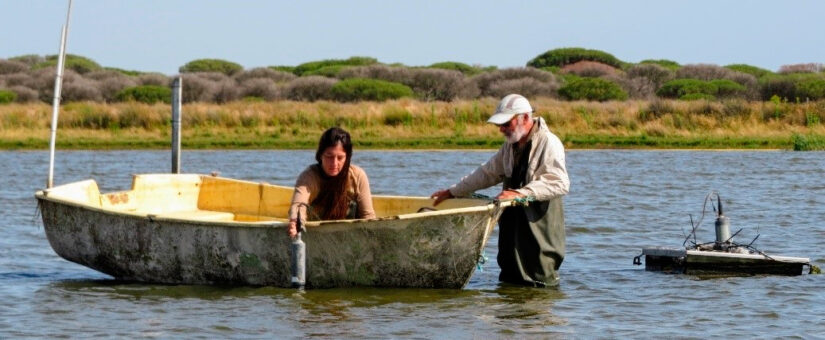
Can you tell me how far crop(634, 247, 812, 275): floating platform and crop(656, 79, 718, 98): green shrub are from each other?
133 feet

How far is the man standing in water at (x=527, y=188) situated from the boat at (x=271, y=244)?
0.63 ft

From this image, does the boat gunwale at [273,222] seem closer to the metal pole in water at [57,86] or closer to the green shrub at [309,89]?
the metal pole in water at [57,86]

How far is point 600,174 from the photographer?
2581 cm

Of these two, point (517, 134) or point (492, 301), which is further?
point (492, 301)

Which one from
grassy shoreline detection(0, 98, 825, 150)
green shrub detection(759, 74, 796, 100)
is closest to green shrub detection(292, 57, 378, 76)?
green shrub detection(759, 74, 796, 100)

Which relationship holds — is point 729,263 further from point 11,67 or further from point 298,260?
point 11,67

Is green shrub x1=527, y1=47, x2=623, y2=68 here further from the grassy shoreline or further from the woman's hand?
the woman's hand

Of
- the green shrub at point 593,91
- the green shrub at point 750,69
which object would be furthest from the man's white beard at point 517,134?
the green shrub at point 750,69

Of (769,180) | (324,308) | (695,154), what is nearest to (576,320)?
(324,308)

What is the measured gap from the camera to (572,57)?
75.8 metres

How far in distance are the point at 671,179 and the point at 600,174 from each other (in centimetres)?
177

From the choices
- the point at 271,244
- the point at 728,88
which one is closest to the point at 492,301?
the point at 271,244

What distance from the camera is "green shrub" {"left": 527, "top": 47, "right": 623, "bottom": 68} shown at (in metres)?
75.4

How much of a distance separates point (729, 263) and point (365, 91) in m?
40.1
